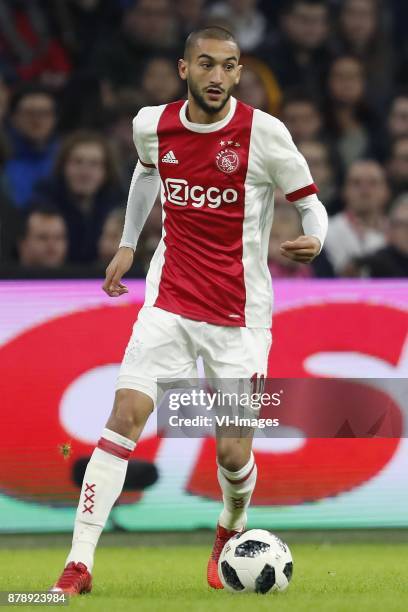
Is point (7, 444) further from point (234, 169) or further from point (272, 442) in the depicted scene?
point (234, 169)

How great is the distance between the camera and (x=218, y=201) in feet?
22.0

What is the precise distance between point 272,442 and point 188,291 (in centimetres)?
256

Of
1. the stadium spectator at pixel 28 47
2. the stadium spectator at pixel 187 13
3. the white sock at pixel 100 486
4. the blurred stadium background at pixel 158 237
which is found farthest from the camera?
the stadium spectator at pixel 187 13

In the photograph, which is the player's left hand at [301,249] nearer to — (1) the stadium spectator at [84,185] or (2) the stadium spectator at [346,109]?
(1) the stadium spectator at [84,185]

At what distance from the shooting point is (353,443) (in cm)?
916


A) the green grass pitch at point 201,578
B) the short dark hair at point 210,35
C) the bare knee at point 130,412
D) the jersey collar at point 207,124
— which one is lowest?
the green grass pitch at point 201,578

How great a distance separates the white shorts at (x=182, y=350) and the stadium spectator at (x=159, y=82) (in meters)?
6.18

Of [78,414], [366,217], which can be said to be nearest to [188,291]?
[78,414]

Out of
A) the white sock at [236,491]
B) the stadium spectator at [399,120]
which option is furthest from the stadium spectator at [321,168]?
the white sock at [236,491]

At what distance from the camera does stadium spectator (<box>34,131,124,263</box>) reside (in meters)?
11.1

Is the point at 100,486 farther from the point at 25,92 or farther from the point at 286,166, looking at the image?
the point at 25,92

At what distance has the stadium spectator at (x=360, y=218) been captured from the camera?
11.3 metres

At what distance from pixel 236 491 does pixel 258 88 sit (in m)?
6.36

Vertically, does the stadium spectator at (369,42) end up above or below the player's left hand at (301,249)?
below
